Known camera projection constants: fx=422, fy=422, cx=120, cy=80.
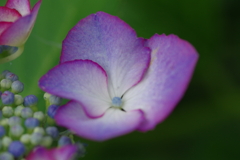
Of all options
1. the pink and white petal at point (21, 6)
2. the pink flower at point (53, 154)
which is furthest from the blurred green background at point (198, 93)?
the pink flower at point (53, 154)

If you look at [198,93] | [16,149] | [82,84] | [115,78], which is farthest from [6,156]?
[198,93]

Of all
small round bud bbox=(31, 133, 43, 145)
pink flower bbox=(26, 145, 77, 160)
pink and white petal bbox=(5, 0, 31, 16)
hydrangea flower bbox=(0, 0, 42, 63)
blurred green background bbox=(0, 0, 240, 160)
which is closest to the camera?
pink flower bbox=(26, 145, 77, 160)

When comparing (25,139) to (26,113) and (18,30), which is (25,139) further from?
(18,30)

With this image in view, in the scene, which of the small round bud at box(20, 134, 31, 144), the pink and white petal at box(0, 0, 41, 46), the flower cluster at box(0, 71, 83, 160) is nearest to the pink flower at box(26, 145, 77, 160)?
the flower cluster at box(0, 71, 83, 160)

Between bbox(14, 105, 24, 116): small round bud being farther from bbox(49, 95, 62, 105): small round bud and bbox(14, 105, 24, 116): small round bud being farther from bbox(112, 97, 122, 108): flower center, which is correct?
bbox(112, 97, 122, 108): flower center

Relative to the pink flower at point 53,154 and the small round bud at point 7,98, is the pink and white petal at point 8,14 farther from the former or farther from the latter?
the pink flower at point 53,154

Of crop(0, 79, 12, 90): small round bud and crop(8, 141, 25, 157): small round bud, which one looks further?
crop(0, 79, 12, 90): small round bud
